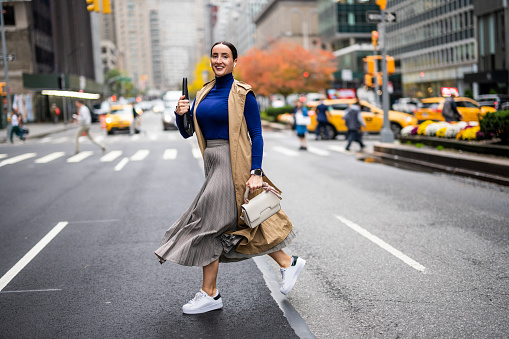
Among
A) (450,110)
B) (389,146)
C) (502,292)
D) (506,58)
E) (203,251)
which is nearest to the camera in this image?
(203,251)

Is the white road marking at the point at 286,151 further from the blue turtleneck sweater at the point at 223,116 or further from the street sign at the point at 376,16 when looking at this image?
the blue turtleneck sweater at the point at 223,116

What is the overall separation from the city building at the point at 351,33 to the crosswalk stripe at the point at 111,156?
217ft

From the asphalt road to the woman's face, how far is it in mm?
1839

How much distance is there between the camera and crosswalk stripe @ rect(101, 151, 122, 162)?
774 inches

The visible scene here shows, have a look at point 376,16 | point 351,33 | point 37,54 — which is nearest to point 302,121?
point 376,16

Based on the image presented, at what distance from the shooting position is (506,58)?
177 feet

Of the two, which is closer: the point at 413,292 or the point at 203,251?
the point at 203,251

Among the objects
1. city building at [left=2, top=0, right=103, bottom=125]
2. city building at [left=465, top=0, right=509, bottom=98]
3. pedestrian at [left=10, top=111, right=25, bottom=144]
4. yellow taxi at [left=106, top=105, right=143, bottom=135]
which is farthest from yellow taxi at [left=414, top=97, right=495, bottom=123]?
city building at [left=465, top=0, right=509, bottom=98]

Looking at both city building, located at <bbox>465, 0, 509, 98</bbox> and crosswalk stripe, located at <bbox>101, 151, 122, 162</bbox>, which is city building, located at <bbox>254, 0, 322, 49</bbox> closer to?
city building, located at <bbox>465, 0, 509, 98</bbox>

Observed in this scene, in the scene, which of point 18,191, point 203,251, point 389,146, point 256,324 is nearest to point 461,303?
point 256,324

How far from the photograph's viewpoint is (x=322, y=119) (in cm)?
2633

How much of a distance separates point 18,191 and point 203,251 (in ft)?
30.8

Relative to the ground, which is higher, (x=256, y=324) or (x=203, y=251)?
(x=203, y=251)

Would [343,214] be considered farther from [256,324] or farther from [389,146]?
[389,146]
